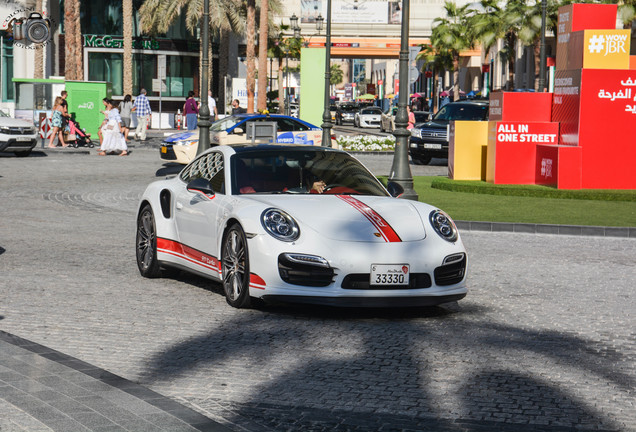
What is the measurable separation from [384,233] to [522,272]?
3.39 meters

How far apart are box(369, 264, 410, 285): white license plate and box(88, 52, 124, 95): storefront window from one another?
57020 mm

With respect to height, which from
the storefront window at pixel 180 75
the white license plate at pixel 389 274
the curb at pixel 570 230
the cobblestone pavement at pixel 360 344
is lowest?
the curb at pixel 570 230

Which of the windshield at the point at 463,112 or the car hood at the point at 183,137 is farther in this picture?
the windshield at the point at 463,112

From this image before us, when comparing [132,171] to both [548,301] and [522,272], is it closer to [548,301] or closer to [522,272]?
[522,272]

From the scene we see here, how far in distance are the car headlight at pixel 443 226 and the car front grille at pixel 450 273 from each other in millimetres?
212

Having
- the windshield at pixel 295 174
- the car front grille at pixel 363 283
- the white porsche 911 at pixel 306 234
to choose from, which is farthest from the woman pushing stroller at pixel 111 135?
the car front grille at pixel 363 283

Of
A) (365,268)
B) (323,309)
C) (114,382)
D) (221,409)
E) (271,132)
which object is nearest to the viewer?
(221,409)

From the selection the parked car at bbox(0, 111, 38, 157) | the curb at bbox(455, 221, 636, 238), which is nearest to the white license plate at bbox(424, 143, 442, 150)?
the parked car at bbox(0, 111, 38, 157)

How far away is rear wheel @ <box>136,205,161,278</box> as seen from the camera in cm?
1011

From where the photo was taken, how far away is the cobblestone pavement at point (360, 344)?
18.1 feet

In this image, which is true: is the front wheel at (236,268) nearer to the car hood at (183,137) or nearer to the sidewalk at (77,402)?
the sidewalk at (77,402)

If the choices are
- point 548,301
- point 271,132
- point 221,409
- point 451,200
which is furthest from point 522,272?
point 271,132

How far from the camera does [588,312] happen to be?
28.4ft

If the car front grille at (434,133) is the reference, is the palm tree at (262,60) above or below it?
above
